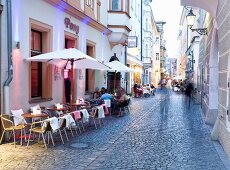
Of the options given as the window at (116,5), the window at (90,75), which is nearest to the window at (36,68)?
the window at (90,75)

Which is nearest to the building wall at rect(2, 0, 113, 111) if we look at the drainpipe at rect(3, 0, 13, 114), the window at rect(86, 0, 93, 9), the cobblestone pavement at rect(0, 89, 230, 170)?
the drainpipe at rect(3, 0, 13, 114)

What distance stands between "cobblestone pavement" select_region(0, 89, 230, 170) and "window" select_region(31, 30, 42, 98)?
2.40 metres

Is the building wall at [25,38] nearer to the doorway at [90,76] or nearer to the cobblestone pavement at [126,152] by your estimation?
the cobblestone pavement at [126,152]

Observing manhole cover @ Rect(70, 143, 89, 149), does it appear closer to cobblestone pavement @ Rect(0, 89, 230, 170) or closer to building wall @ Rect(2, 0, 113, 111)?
cobblestone pavement @ Rect(0, 89, 230, 170)

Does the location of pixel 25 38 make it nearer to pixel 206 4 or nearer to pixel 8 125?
pixel 8 125

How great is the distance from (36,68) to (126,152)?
5877 mm

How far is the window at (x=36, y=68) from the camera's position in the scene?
13.2 meters

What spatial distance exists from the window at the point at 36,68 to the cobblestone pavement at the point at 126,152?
240cm

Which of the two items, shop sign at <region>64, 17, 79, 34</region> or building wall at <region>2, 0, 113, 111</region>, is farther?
shop sign at <region>64, 17, 79, 34</region>

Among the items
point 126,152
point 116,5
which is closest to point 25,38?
point 126,152

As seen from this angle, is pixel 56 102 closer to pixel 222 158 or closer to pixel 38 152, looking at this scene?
pixel 38 152

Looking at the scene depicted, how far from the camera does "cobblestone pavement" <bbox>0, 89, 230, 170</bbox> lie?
306 inches

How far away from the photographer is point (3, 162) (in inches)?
309

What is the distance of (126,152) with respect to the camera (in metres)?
9.02
